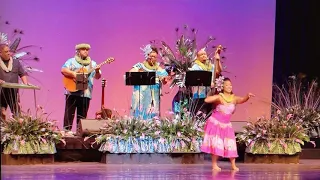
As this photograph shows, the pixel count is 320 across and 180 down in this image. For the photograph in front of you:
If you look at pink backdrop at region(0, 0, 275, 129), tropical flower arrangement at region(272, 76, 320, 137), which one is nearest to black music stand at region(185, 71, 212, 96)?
tropical flower arrangement at region(272, 76, 320, 137)

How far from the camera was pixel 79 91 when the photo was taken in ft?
25.1

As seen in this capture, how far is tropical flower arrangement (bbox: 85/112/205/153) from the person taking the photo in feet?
22.4

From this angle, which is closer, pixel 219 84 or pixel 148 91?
pixel 219 84

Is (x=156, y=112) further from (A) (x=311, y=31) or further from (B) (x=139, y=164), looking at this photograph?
(A) (x=311, y=31)

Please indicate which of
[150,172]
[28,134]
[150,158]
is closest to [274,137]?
[150,158]

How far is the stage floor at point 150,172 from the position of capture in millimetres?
5539

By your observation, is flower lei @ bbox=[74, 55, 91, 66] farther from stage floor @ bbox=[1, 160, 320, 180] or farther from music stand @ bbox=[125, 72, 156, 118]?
stage floor @ bbox=[1, 160, 320, 180]

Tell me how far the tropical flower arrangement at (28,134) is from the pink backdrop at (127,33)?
227 cm

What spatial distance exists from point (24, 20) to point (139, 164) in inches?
130

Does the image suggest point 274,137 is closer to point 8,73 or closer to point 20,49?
point 8,73

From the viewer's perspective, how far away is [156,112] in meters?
7.73

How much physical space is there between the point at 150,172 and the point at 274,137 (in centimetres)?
201

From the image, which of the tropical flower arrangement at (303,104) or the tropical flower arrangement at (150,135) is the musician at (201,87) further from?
the tropical flower arrangement at (303,104)

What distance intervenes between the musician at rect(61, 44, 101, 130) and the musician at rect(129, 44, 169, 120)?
1.78ft
